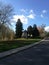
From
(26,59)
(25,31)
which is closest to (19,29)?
(25,31)

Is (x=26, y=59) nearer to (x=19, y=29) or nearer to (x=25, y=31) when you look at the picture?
(x=25, y=31)

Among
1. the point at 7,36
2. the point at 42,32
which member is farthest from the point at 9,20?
the point at 42,32

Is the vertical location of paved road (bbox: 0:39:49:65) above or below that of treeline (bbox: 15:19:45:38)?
below

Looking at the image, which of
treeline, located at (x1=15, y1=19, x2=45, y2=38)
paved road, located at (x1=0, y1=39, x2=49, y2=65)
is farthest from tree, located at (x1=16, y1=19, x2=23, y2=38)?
paved road, located at (x1=0, y1=39, x2=49, y2=65)

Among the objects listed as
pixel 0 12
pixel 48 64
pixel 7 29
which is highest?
pixel 0 12

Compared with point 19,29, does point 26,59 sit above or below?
below

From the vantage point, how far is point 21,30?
344 feet

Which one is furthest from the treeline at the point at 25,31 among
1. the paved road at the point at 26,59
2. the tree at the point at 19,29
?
the paved road at the point at 26,59

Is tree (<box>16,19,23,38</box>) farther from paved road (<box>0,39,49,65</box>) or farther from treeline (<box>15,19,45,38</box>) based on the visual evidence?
paved road (<box>0,39,49,65</box>)

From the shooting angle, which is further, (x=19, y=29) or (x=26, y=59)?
(x=19, y=29)

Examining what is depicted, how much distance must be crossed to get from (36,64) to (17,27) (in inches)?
3729

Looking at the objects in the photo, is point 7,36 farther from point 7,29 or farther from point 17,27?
point 17,27

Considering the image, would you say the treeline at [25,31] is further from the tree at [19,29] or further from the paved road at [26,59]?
the paved road at [26,59]

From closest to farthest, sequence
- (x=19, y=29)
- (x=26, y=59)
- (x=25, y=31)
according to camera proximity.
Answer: (x=26, y=59) → (x=25, y=31) → (x=19, y=29)
